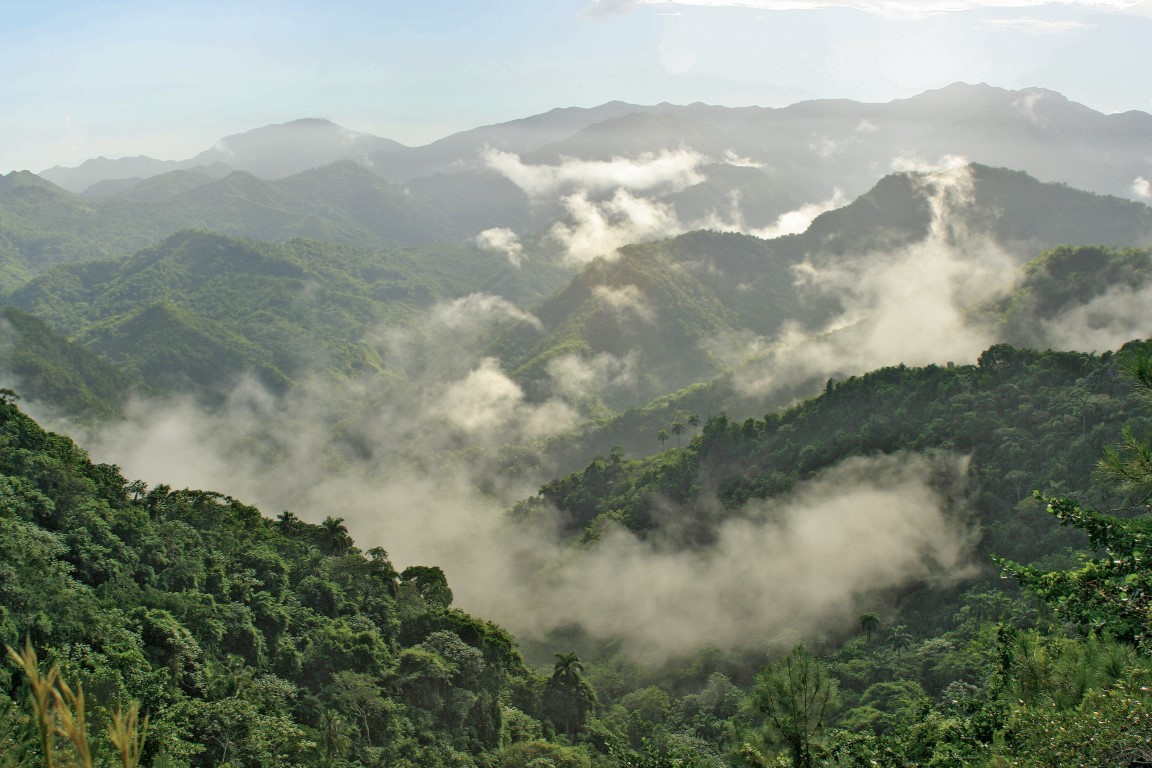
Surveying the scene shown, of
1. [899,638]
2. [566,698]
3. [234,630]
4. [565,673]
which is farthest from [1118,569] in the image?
[899,638]

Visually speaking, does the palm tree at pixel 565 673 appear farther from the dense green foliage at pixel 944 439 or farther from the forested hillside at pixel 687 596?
the dense green foliage at pixel 944 439

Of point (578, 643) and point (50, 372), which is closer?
point (578, 643)

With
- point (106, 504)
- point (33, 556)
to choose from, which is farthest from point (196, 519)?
point (33, 556)

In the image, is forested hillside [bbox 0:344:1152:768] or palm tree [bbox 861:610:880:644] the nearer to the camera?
forested hillside [bbox 0:344:1152:768]

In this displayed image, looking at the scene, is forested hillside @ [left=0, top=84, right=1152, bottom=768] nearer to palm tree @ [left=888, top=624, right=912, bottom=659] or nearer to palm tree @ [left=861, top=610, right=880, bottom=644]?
palm tree @ [left=888, top=624, right=912, bottom=659]

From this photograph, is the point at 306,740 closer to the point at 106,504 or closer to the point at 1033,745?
the point at 106,504

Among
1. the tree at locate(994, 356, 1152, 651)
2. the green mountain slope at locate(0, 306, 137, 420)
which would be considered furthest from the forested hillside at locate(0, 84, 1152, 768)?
the green mountain slope at locate(0, 306, 137, 420)

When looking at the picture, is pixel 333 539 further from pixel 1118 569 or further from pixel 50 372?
pixel 50 372
